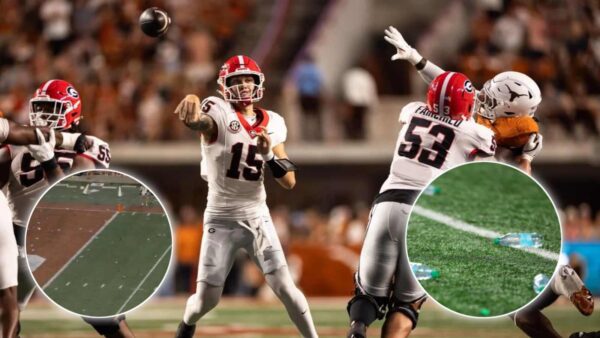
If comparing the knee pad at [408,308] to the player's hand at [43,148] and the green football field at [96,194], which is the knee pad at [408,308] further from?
the player's hand at [43,148]

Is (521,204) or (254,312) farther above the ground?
(521,204)

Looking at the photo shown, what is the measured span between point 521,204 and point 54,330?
21.0 feet

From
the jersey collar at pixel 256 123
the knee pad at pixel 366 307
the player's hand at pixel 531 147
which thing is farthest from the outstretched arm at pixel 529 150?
the jersey collar at pixel 256 123

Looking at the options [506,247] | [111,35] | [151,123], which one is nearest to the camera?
[506,247]

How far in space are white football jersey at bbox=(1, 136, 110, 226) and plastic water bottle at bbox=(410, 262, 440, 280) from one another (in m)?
2.29

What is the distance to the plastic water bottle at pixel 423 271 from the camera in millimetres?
8820

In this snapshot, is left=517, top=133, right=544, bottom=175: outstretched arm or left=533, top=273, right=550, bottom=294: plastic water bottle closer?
left=533, top=273, right=550, bottom=294: plastic water bottle

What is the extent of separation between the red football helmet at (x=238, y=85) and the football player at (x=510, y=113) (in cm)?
99

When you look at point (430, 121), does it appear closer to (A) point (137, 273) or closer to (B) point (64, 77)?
(A) point (137, 273)

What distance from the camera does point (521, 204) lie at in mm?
8836

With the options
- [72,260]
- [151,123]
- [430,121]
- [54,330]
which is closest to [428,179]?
[430,121]

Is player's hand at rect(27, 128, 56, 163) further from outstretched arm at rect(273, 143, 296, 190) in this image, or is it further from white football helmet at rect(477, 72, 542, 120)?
white football helmet at rect(477, 72, 542, 120)

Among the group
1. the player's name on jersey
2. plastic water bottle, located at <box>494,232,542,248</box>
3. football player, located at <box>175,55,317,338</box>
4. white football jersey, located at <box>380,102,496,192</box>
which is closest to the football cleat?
plastic water bottle, located at <box>494,232,542,248</box>

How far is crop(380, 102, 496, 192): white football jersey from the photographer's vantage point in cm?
902
